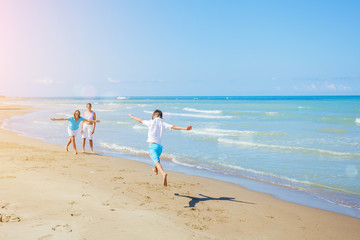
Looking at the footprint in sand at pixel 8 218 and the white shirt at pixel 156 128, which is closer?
the footprint in sand at pixel 8 218

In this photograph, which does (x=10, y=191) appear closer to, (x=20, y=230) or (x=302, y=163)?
(x=20, y=230)

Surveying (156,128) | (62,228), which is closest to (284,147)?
(156,128)

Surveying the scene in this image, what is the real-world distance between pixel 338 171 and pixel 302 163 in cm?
126

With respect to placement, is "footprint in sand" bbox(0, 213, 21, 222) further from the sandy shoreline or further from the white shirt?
the white shirt

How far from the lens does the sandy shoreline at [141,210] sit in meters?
4.22

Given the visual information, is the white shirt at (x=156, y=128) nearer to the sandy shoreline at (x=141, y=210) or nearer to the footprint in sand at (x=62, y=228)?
the sandy shoreline at (x=141, y=210)

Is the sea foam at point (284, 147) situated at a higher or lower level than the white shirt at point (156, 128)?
lower

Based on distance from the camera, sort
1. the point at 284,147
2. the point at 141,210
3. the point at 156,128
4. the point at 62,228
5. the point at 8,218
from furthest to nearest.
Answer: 1. the point at 284,147
2. the point at 156,128
3. the point at 141,210
4. the point at 8,218
5. the point at 62,228

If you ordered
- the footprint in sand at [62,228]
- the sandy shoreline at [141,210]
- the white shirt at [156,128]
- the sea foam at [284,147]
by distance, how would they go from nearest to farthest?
the footprint in sand at [62,228], the sandy shoreline at [141,210], the white shirt at [156,128], the sea foam at [284,147]

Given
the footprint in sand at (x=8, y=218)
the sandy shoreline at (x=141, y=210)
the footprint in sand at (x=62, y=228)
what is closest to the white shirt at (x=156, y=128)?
the sandy shoreline at (x=141, y=210)

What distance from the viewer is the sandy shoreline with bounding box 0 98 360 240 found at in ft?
13.9

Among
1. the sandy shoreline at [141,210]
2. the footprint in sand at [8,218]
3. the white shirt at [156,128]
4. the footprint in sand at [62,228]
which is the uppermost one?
the white shirt at [156,128]

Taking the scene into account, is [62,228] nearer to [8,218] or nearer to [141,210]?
[8,218]

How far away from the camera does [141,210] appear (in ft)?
16.8
